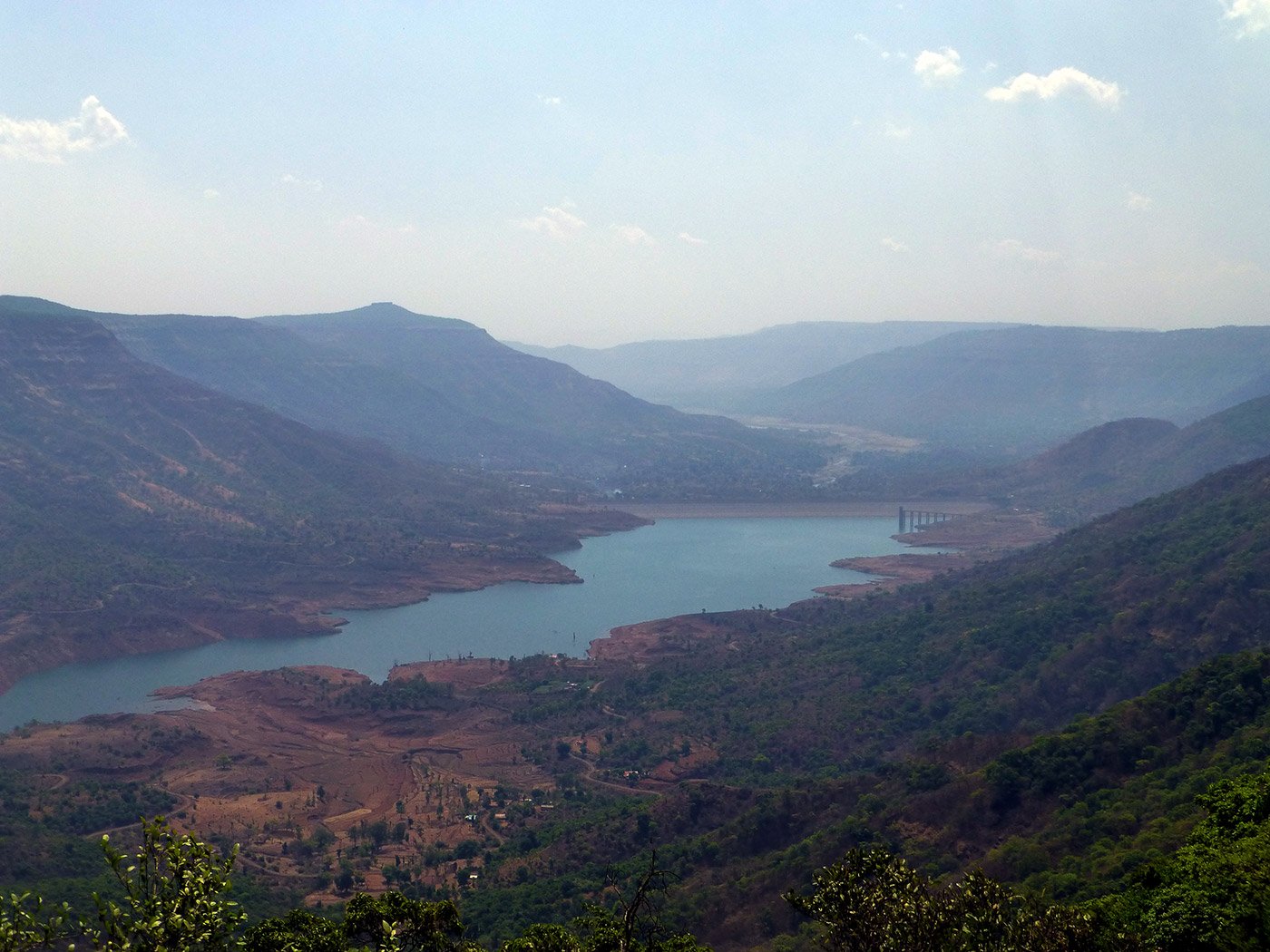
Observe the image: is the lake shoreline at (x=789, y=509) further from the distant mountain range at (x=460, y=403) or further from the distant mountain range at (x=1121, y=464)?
the distant mountain range at (x=460, y=403)

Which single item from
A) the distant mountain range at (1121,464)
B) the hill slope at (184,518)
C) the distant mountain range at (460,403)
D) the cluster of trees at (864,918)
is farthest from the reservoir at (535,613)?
the cluster of trees at (864,918)

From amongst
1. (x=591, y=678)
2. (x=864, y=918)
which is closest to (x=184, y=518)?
(x=591, y=678)

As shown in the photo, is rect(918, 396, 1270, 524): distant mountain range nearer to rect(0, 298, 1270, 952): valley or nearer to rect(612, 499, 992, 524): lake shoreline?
rect(0, 298, 1270, 952): valley

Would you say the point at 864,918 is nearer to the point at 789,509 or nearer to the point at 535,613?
the point at 535,613

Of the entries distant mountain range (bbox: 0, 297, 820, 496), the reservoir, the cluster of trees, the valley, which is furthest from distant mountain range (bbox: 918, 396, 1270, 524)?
the cluster of trees

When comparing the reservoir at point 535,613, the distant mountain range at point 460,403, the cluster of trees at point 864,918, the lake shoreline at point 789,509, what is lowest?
the reservoir at point 535,613

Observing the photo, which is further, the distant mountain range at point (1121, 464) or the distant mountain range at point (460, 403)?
the distant mountain range at point (460, 403)

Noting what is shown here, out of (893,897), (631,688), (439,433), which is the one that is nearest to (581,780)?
(631,688)
